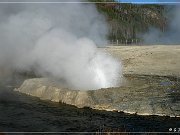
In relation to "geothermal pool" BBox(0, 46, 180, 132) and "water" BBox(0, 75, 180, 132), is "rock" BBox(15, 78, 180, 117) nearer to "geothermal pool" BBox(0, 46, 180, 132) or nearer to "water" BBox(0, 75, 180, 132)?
"geothermal pool" BBox(0, 46, 180, 132)

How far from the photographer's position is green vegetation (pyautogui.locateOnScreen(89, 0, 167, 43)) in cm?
7619

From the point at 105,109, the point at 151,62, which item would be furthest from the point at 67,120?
the point at 151,62

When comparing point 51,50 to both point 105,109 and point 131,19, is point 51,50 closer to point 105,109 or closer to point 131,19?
point 105,109

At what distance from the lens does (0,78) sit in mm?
23625

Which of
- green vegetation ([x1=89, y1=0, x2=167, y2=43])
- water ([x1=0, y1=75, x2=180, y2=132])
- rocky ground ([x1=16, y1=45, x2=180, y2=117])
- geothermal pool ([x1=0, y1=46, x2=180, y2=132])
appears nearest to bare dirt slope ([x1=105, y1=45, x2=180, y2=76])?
rocky ground ([x1=16, y1=45, x2=180, y2=117])

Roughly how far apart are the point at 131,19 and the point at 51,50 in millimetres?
61302

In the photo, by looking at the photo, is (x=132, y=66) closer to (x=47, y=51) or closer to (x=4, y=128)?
(x=47, y=51)

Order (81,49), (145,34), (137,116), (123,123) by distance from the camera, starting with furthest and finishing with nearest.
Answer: (145,34)
(81,49)
(137,116)
(123,123)

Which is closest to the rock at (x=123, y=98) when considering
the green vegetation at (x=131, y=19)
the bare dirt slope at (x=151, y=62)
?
the bare dirt slope at (x=151, y=62)

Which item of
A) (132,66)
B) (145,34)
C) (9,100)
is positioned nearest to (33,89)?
(9,100)

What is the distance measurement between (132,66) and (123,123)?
511 inches

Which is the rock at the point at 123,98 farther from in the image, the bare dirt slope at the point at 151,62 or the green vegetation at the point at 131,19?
the green vegetation at the point at 131,19

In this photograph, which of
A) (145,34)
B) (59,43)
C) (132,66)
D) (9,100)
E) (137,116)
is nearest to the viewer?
(137,116)

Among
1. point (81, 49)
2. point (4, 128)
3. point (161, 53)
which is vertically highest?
point (161, 53)
